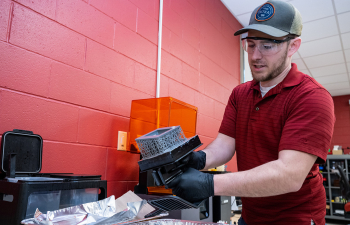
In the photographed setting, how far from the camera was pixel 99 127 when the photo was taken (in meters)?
1.57

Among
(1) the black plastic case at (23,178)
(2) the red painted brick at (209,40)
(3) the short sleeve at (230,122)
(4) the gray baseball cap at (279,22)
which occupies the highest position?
(2) the red painted brick at (209,40)

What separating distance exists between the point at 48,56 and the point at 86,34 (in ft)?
0.93

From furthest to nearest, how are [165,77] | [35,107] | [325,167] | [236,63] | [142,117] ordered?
[325,167] → [236,63] → [165,77] → [142,117] → [35,107]

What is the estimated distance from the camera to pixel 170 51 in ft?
7.30

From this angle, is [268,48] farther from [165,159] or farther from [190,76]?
[190,76]

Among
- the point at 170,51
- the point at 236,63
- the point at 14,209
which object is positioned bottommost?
the point at 14,209

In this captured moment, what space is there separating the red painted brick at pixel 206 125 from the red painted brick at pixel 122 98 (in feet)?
3.01

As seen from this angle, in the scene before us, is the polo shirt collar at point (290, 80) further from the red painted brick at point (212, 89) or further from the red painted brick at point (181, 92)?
the red painted brick at point (212, 89)

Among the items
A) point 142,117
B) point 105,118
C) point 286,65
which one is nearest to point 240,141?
Answer: point 286,65

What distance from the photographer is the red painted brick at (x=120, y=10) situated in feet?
5.36

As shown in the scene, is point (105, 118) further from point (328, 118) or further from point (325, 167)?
point (325, 167)

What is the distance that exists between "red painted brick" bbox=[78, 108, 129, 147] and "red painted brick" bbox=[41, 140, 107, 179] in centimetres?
4

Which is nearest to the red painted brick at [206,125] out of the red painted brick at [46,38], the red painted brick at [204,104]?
the red painted brick at [204,104]

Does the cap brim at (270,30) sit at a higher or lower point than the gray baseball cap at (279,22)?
lower
